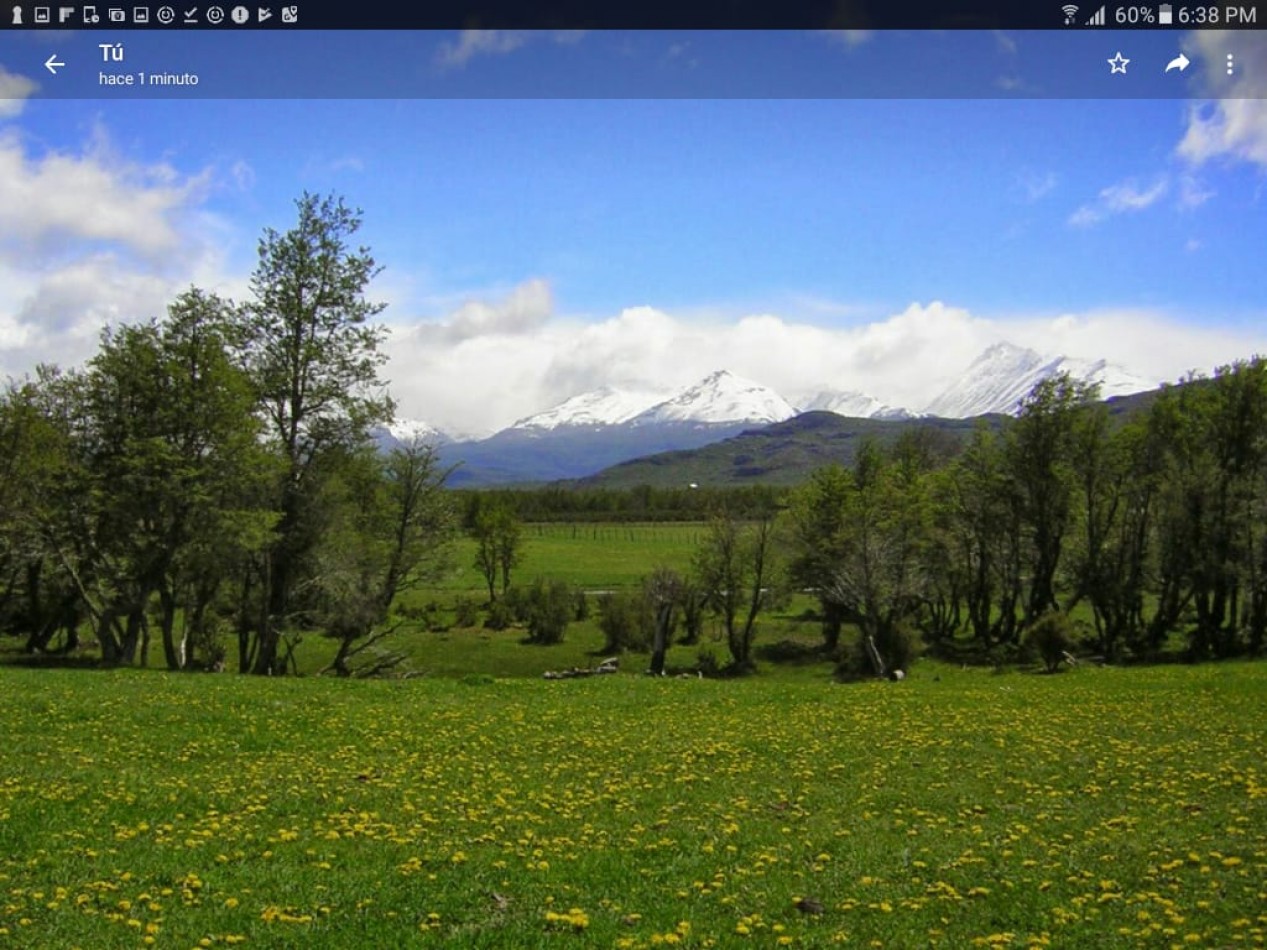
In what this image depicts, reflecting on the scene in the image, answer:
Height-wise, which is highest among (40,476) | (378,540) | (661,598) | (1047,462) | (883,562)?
(1047,462)

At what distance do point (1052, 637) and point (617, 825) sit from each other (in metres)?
41.4

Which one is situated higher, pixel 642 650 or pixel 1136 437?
pixel 1136 437

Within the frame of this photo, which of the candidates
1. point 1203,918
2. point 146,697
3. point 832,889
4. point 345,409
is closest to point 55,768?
point 146,697

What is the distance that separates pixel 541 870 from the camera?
38.6 ft

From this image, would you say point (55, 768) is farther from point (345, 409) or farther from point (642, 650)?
point (642, 650)

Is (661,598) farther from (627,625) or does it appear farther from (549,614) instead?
(549,614)

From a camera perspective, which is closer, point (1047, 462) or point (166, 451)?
point (166, 451)

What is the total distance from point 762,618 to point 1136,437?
130 ft

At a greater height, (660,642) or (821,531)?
(821,531)

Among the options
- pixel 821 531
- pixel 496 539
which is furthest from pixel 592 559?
pixel 821 531

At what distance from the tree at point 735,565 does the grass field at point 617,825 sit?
45.2 meters

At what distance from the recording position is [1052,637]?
4769 centimetres

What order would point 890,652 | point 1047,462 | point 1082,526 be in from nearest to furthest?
point 890,652, point 1047,462, point 1082,526

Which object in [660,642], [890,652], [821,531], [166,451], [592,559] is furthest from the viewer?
[592,559]
